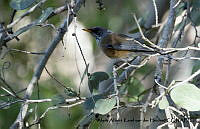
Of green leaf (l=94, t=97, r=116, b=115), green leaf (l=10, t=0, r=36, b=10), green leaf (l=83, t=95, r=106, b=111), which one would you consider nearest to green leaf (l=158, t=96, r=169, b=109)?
green leaf (l=94, t=97, r=116, b=115)

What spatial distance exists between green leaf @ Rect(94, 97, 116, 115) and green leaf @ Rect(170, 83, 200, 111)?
1.14 ft

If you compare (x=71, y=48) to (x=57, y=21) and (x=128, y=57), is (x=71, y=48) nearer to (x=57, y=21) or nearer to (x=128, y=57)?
(x=57, y=21)

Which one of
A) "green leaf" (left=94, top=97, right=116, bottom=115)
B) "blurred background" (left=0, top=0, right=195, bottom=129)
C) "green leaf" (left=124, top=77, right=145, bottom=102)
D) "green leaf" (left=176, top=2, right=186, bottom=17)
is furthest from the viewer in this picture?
"blurred background" (left=0, top=0, right=195, bottom=129)

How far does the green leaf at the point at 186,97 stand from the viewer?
2.20 m

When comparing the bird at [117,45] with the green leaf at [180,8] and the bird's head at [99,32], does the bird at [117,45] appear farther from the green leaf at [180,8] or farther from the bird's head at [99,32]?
the green leaf at [180,8]

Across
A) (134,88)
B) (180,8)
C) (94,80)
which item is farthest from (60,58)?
(180,8)

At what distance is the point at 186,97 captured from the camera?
2219mm

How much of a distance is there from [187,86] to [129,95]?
1.20 metres

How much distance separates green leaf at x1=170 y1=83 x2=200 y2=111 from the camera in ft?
7.21

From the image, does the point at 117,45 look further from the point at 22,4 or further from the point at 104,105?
the point at 104,105

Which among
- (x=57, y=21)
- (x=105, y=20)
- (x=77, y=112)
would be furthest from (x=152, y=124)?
(x=105, y=20)

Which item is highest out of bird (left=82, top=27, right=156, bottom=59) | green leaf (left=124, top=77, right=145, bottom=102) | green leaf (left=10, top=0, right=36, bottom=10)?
green leaf (left=10, top=0, right=36, bottom=10)

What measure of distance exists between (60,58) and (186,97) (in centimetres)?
147

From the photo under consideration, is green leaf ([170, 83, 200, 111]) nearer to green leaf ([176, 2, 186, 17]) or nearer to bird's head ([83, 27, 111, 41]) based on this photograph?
green leaf ([176, 2, 186, 17])
